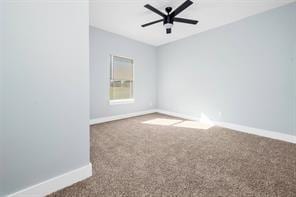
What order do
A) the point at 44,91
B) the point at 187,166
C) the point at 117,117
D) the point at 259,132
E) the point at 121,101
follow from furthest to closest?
the point at 121,101
the point at 117,117
the point at 259,132
the point at 187,166
the point at 44,91

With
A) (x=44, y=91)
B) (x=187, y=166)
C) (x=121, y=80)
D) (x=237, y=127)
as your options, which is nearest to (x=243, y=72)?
(x=237, y=127)

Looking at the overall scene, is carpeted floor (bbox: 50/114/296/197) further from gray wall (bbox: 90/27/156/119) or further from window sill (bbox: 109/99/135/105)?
window sill (bbox: 109/99/135/105)

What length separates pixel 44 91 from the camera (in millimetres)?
1271

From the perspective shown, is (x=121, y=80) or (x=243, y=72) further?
(x=121, y=80)

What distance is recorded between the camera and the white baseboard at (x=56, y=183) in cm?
122

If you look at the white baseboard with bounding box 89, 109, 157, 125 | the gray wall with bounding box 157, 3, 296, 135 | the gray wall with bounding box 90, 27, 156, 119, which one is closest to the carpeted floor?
the gray wall with bounding box 157, 3, 296, 135

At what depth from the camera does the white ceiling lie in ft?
8.48

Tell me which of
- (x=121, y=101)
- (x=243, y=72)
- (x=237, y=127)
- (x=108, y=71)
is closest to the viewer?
(x=243, y=72)

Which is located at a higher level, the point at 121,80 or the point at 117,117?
the point at 121,80

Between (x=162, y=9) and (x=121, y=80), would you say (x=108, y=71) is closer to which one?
(x=121, y=80)

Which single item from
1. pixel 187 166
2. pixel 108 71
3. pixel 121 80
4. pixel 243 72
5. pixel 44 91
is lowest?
pixel 187 166

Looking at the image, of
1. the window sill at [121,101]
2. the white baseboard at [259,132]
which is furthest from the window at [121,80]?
the white baseboard at [259,132]

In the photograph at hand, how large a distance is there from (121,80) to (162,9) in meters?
2.41

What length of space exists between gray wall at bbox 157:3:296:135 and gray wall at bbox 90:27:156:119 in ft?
3.46
